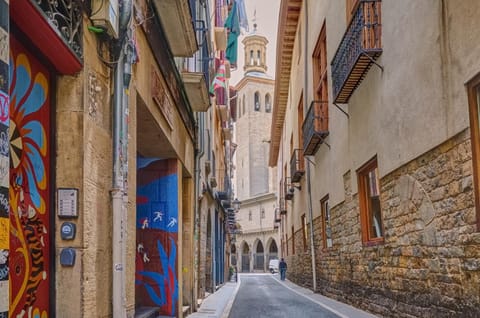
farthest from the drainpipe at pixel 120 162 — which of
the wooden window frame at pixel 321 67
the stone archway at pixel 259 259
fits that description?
the stone archway at pixel 259 259

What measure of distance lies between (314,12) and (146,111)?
37.5 feet

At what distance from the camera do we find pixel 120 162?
4.99m

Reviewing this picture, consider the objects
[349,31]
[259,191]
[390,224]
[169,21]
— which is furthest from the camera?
[259,191]

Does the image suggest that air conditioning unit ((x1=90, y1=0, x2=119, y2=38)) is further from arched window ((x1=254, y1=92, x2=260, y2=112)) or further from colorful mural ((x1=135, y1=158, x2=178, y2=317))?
arched window ((x1=254, y1=92, x2=260, y2=112))

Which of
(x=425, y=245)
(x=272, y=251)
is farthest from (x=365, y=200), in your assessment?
(x=272, y=251)

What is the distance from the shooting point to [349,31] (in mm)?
9977

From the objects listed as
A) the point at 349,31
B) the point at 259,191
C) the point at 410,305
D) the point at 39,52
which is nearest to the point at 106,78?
the point at 39,52

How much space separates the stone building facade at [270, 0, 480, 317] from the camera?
18.3 feet

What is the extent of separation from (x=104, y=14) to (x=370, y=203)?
6.96 m

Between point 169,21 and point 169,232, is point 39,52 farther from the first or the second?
point 169,232

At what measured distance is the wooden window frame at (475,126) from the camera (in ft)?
→ 17.1

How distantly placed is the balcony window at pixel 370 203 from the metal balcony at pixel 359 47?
150 centimetres

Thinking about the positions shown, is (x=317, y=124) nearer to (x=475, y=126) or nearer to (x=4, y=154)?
(x=475, y=126)

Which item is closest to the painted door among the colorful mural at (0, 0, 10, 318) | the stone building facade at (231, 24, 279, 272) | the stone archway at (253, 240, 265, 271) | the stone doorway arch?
the colorful mural at (0, 0, 10, 318)
